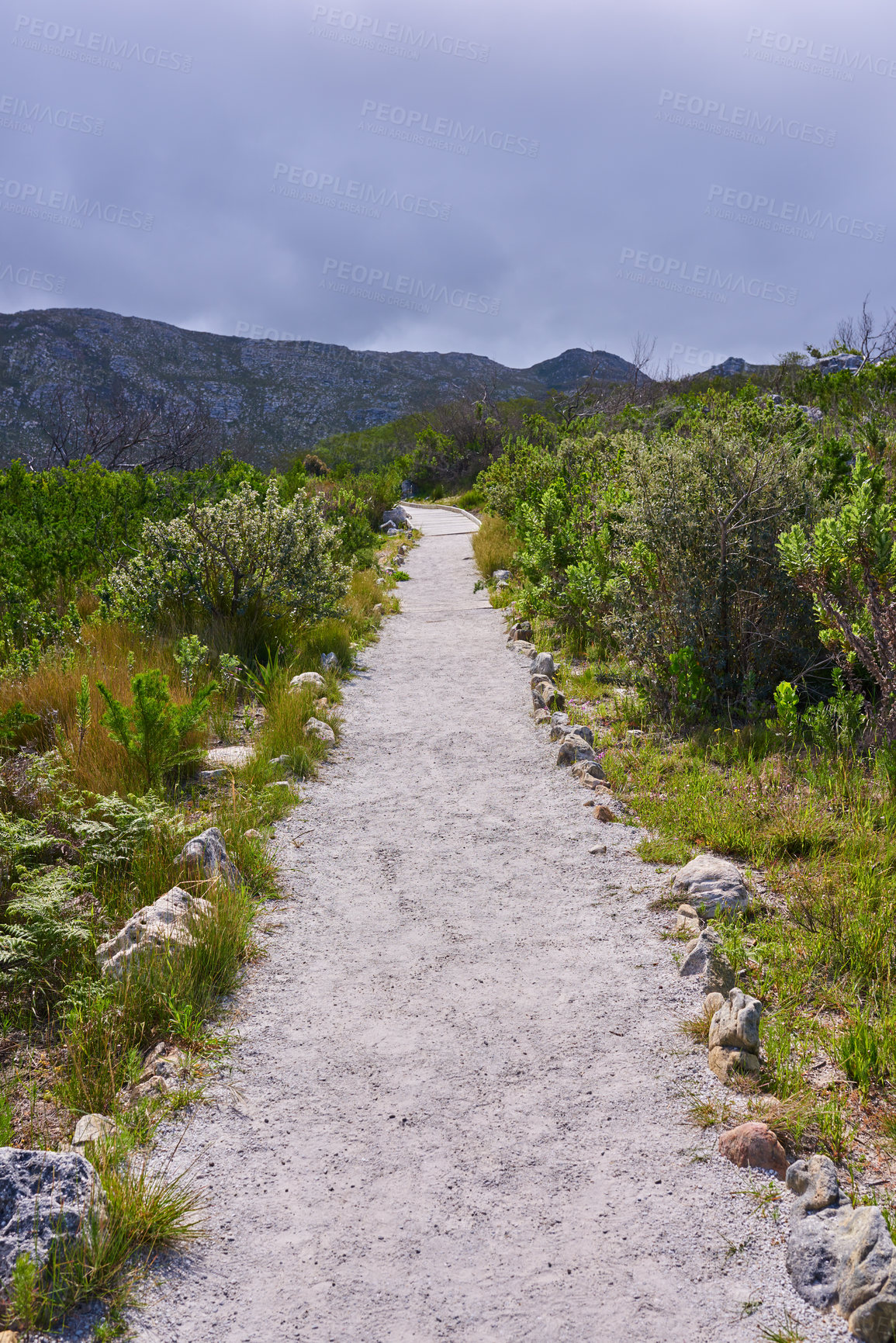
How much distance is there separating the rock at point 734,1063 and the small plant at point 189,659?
4.65 metres

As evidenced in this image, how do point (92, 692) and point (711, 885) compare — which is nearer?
point (711, 885)

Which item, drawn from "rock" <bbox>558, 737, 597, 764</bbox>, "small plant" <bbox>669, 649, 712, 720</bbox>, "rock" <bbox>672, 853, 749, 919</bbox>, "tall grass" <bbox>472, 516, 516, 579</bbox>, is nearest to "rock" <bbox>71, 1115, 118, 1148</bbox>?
"rock" <bbox>672, 853, 749, 919</bbox>

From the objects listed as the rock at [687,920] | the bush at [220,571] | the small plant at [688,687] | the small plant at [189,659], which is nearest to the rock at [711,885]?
the rock at [687,920]

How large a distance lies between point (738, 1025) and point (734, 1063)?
0.12 metres

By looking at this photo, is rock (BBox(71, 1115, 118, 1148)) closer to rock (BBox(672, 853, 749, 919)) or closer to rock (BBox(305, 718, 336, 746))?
rock (BBox(672, 853, 749, 919))

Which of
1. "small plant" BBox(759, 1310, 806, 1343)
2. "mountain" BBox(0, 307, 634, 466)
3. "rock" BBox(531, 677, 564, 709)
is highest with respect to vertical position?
"mountain" BBox(0, 307, 634, 466)

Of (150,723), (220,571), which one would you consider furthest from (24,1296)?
(220,571)

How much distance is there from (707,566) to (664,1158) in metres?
4.49

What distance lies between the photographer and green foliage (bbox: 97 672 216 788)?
450 cm

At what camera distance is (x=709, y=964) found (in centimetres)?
309

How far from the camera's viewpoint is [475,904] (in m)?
3.93

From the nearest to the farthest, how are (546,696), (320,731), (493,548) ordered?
1. (320,731)
2. (546,696)
3. (493,548)

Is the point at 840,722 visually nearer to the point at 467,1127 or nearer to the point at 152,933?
the point at 467,1127

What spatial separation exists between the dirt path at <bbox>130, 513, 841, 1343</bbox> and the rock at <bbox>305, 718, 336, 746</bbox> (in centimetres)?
151
